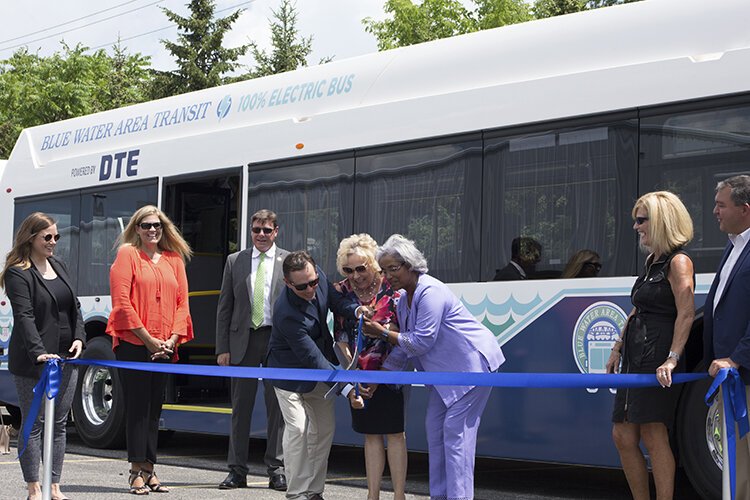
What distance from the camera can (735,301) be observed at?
5477 millimetres

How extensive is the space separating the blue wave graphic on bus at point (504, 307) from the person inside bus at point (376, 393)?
152 centimetres

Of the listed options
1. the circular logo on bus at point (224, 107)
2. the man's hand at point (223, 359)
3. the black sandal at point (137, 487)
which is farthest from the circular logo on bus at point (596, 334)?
the circular logo on bus at point (224, 107)

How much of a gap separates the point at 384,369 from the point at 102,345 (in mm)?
5601

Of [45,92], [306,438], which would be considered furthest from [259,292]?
[45,92]

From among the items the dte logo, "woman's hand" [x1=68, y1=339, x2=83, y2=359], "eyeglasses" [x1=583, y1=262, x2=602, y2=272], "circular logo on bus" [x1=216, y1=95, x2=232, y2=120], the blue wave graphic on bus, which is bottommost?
"woman's hand" [x1=68, y1=339, x2=83, y2=359]

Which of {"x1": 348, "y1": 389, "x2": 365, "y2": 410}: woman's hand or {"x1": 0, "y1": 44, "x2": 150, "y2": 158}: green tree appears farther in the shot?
{"x1": 0, "y1": 44, "x2": 150, "y2": 158}: green tree

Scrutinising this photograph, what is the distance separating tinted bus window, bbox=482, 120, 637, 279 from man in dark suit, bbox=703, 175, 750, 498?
208 cm

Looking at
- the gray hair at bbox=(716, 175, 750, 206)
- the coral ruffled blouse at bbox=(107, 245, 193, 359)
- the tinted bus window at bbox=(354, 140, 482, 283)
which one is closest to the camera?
the gray hair at bbox=(716, 175, 750, 206)

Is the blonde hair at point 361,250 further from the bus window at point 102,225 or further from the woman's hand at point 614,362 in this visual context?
the bus window at point 102,225

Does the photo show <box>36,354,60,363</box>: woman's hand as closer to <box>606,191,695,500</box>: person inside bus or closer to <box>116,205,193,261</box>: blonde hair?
<box>116,205,193,261</box>: blonde hair

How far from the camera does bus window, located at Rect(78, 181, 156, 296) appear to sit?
11930 millimetres

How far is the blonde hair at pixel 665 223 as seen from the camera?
605 centimetres

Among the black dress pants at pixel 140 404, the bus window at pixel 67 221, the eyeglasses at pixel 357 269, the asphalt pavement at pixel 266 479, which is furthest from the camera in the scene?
the bus window at pixel 67 221

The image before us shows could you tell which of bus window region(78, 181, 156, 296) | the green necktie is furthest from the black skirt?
bus window region(78, 181, 156, 296)
